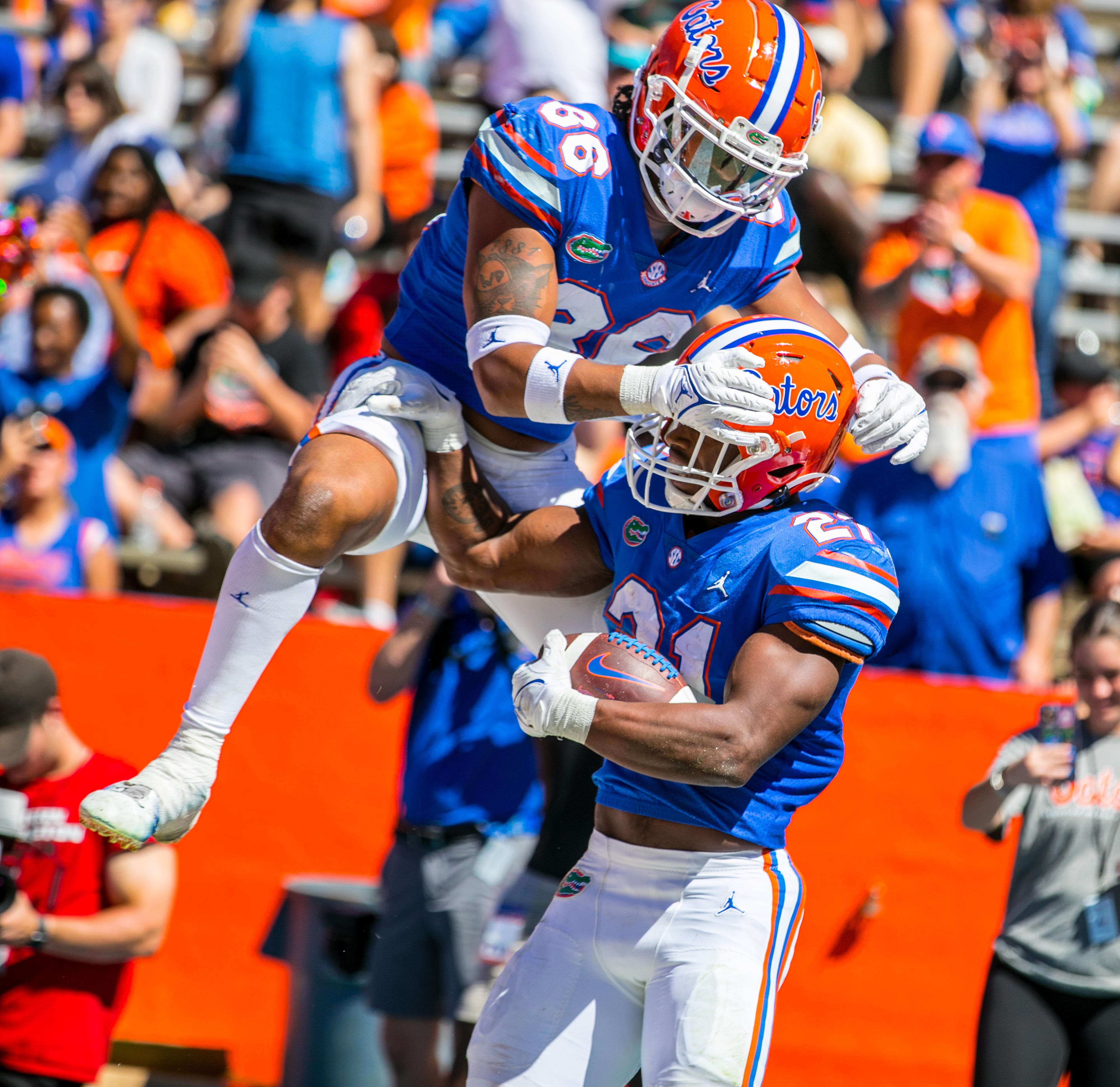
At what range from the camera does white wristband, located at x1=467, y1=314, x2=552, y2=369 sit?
10.5ft

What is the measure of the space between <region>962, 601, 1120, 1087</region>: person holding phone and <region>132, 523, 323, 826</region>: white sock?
208 centimetres

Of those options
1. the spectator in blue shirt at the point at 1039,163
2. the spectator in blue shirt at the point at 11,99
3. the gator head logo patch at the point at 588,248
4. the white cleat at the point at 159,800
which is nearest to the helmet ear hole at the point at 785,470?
the gator head logo patch at the point at 588,248

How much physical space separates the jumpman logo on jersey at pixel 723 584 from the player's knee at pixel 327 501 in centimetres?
78

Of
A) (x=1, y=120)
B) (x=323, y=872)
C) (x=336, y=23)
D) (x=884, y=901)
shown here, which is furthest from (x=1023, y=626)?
(x=1, y=120)

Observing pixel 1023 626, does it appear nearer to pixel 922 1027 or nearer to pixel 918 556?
pixel 918 556

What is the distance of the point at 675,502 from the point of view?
3113 millimetres

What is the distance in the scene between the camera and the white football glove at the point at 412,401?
3.46m

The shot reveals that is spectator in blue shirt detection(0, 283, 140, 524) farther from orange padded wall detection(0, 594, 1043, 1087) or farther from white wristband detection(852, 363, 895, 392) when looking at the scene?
white wristband detection(852, 363, 895, 392)

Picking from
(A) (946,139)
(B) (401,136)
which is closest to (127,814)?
(A) (946,139)

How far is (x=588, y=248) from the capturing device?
11.1ft

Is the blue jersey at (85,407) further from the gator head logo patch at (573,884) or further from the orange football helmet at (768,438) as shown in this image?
the orange football helmet at (768,438)

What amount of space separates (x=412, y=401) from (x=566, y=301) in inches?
16.4

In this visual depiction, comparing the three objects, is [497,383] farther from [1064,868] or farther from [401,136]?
[401,136]

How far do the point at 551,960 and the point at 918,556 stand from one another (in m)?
3.31
